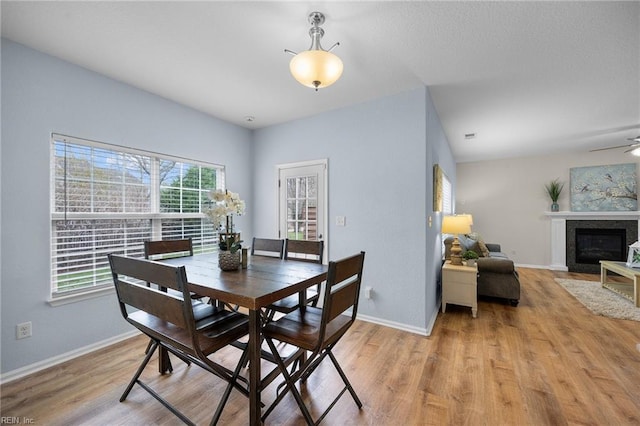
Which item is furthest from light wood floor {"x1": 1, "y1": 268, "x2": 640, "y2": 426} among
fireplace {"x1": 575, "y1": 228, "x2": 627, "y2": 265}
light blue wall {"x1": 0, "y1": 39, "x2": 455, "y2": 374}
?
fireplace {"x1": 575, "y1": 228, "x2": 627, "y2": 265}

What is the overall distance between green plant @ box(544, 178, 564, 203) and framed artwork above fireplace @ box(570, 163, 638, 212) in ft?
0.67

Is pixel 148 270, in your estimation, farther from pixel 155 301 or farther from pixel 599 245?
pixel 599 245

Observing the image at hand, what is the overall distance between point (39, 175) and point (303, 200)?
248 centimetres

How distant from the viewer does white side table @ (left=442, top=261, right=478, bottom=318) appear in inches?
121

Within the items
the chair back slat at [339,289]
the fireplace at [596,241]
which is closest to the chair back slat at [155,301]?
the chair back slat at [339,289]

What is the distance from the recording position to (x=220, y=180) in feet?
11.9

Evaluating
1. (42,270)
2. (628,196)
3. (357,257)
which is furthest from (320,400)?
(628,196)

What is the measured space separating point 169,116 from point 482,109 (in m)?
3.71

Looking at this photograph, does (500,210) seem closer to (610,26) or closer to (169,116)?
(610,26)

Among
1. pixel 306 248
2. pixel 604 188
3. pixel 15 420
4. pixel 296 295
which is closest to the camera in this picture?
pixel 15 420

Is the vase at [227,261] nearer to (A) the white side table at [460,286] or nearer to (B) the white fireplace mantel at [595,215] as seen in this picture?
(A) the white side table at [460,286]

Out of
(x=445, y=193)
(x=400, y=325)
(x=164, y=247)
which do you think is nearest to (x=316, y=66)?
(x=164, y=247)

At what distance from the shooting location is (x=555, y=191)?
5613 millimetres

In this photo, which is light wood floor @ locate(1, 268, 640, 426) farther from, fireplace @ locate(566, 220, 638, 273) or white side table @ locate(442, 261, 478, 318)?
fireplace @ locate(566, 220, 638, 273)
